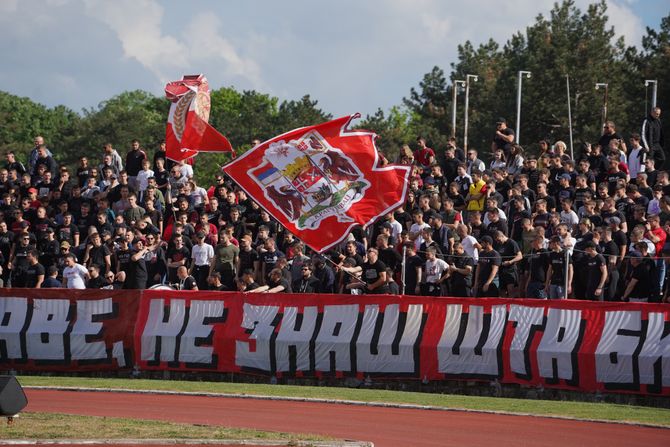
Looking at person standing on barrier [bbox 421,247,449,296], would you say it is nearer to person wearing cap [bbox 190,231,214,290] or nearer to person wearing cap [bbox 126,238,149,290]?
person wearing cap [bbox 190,231,214,290]

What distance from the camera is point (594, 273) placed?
20922mm

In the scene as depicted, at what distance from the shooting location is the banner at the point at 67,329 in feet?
77.6

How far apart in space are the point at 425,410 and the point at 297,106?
351 feet

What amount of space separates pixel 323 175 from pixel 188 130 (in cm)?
760

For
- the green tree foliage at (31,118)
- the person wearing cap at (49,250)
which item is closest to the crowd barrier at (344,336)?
the person wearing cap at (49,250)

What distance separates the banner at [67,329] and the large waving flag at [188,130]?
5.58m

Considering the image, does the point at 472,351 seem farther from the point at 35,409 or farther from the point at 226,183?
the point at 226,183

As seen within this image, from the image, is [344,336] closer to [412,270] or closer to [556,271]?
[412,270]

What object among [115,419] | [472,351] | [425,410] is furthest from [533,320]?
[115,419]

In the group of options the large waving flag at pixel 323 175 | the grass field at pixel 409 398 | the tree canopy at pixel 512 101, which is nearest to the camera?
the grass field at pixel 409 398

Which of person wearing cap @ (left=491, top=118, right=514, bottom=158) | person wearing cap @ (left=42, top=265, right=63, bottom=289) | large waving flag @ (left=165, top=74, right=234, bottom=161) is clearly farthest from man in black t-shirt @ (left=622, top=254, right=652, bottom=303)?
person wearing cap @ (left=42, top=265, right=63, bottom=289)

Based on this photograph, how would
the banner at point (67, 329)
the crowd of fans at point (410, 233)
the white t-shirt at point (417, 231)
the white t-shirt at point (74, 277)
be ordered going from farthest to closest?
the white t-shirt at point (74, 277) < the banner at point (67, 329) < the white t-shirt at point (417, 231) < the crowd of fans at point (410, 233)

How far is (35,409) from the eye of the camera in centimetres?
1747

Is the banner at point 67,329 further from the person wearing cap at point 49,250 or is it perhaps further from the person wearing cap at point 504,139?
the person wearing cap at point 504,139
